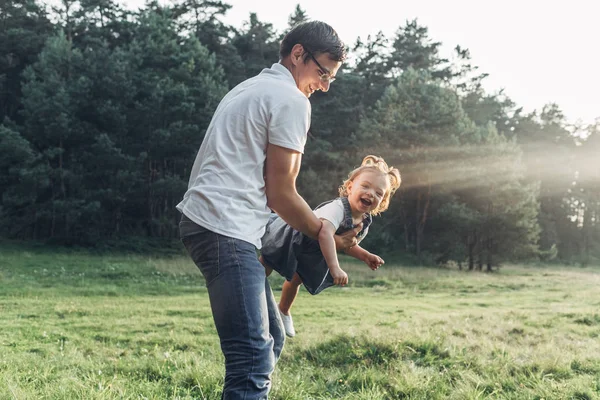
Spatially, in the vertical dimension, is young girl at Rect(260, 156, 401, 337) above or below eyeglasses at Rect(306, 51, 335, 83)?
below

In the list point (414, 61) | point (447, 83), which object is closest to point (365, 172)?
point (414, 61)

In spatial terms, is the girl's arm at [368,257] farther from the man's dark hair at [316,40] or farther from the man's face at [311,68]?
the man's dark hair at [316,40]

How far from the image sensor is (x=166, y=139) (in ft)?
105

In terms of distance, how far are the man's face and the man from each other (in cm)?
21

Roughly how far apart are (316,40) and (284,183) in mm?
755

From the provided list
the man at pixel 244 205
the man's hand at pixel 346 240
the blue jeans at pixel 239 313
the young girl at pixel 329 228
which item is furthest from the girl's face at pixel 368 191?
the blue jeans at pixel 239 313

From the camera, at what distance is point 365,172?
4.22 meters

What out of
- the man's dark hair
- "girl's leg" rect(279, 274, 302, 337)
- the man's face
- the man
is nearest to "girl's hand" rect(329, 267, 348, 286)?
the man

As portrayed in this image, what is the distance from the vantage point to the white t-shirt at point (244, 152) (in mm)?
2408

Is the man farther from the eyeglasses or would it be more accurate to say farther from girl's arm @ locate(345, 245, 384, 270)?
girl's arm @ locate(345, 245, 384, 270)

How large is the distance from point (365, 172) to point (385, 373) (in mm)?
2095

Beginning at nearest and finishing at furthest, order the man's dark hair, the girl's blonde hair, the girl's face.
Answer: the man's dark hair
the girl's face
the girl's blonde hair

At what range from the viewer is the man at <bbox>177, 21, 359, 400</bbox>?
2.35m

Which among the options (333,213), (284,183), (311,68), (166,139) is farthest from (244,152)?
(166,139)
